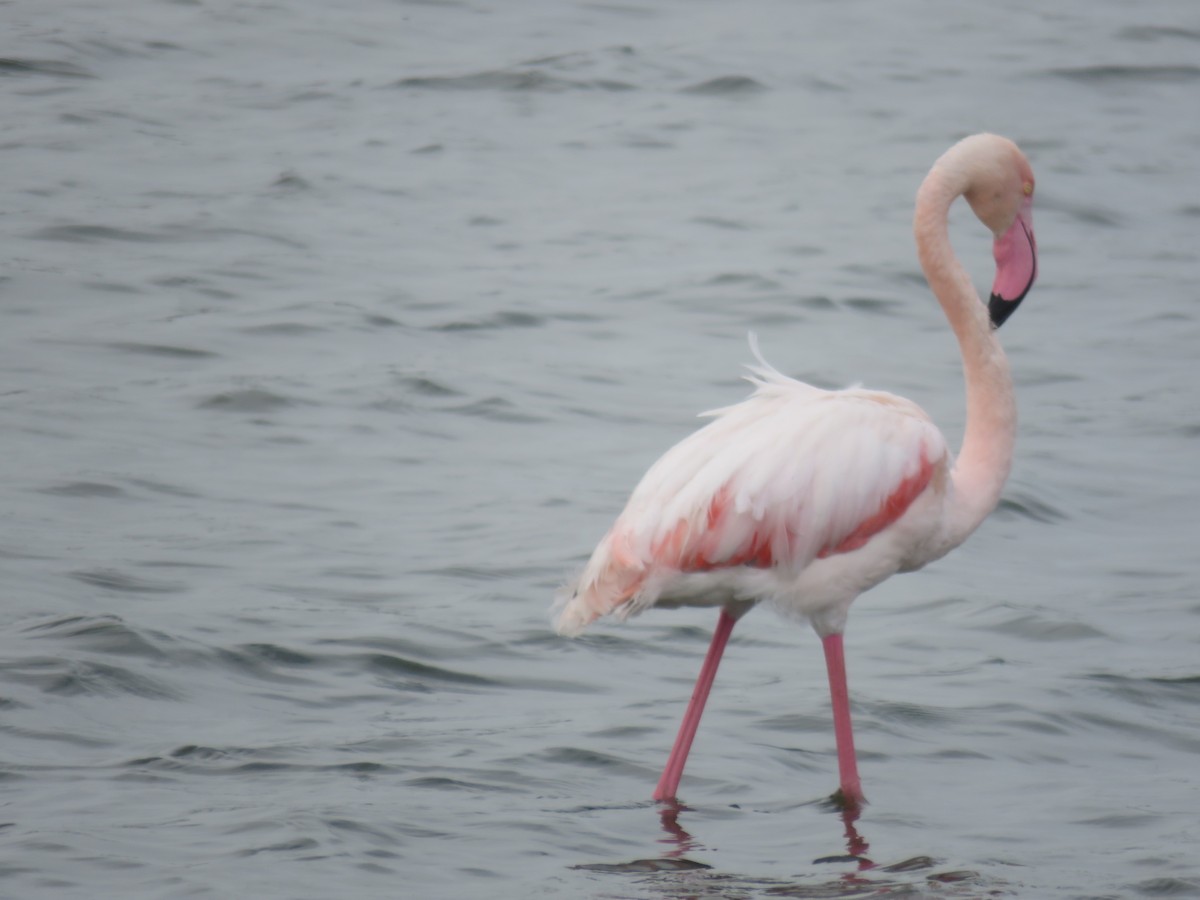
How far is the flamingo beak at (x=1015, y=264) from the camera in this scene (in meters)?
6.31

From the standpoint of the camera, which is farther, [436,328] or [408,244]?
[408,244]

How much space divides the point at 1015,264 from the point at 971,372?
1.48ft

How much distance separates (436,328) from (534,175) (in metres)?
3.82

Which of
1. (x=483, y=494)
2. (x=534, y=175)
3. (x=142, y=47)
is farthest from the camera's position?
(x=142, y=47)

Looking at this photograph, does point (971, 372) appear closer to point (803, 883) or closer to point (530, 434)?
point (803, 883)

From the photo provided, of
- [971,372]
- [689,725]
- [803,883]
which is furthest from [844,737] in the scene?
[971,372]

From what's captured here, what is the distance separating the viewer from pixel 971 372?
20.2ft

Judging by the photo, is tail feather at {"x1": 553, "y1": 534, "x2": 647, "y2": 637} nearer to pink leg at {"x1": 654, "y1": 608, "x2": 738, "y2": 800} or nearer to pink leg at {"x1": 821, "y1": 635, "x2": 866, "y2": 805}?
pink leg at {"x1": 654, "y1": 608, "x2": 738, "y2": 800}

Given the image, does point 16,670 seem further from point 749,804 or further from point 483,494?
point 483,494

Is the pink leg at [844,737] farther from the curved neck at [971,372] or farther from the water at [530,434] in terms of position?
the curved neck at [971,372]

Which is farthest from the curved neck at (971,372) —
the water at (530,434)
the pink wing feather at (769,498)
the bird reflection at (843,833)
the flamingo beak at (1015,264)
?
the water at (530,434)

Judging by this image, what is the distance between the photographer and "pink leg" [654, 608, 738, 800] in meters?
5.86

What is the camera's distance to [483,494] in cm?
956

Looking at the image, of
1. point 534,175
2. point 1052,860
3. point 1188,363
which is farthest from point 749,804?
point 534,175
